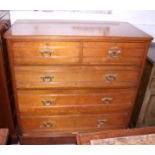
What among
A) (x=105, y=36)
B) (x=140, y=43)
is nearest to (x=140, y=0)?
(x=105, y=36)

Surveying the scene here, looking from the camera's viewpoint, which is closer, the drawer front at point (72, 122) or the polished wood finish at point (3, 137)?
the polished wood finish at point (3, 137)

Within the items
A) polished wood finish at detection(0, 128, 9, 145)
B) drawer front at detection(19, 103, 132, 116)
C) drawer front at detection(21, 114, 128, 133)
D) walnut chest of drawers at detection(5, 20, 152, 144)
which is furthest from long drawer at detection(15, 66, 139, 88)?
polished wood finish at detection(0, 128, 9, 145)

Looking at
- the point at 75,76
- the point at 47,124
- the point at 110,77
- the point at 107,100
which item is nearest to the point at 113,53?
the point at 110,77

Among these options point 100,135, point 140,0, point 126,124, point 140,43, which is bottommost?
point 126,124

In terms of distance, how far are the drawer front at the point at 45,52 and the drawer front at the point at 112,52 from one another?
86mm

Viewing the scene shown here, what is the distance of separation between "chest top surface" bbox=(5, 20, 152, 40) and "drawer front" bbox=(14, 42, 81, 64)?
60 millimetres

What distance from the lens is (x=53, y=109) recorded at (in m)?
1.55

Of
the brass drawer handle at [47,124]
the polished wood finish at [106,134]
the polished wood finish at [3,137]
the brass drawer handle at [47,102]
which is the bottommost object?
the brass drawer handle at [47,124]

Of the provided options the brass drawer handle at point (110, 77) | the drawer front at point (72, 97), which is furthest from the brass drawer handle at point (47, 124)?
the brass drawer handle at point (110, 77)

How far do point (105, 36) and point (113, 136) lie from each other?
70 centimetres

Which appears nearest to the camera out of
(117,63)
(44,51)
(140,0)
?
(140,0)

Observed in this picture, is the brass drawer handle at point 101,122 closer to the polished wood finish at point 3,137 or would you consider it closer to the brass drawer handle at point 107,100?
the brass drawer handle at point 107,100

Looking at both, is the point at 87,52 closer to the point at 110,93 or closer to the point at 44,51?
the point at 44,51

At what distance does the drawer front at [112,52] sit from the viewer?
130 centimetres
